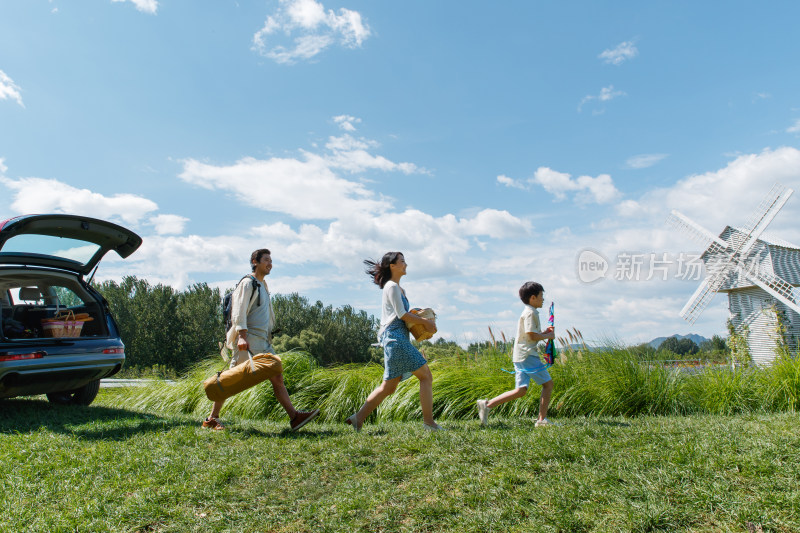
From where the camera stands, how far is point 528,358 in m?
5.57

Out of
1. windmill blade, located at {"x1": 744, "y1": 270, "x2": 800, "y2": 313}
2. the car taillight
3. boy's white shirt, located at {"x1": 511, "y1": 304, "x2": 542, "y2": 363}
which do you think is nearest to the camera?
boy's white shirt, located at {"x1": 511, "y1": 304, "x2": 542, "y2": 363}

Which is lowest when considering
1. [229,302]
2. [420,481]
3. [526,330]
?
[420,481]

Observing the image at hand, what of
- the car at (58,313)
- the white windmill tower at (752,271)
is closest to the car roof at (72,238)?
the car at (58,313)

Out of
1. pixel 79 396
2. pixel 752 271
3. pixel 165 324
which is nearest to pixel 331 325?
pixel 165 324

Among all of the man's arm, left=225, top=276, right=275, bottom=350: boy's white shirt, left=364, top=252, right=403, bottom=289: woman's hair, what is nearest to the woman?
left=364, top=252, right=403, bottom=289: woman's hair

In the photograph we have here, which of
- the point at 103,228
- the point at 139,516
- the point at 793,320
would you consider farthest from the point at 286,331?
the point at 139,516

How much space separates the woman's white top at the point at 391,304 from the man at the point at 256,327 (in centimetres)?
111

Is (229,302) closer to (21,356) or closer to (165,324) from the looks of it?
(21,356)

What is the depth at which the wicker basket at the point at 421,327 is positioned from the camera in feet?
17.0

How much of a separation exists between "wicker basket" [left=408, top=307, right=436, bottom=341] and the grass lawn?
2.96ft

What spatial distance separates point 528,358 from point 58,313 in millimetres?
6160

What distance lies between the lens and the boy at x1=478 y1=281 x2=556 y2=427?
18.0 feet

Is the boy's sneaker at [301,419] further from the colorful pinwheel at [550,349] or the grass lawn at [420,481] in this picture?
the colorful pinwheel at [550,349]

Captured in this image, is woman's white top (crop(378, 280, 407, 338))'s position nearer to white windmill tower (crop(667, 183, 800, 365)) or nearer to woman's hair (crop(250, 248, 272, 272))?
woman's hair (crop(250, 248, 272, 272))
